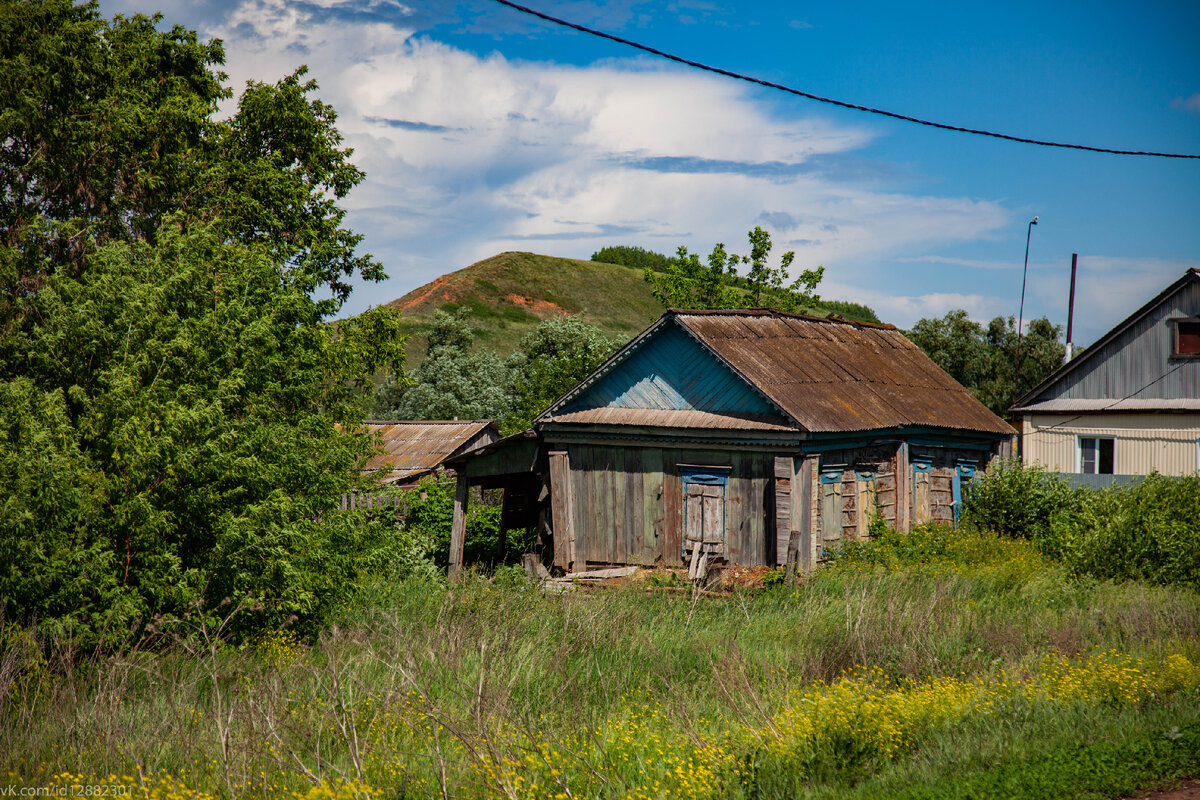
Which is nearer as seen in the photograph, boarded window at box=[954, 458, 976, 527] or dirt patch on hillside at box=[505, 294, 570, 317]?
boarded window at box=[954, 458, 976, 527]

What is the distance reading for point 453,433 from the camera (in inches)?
1125

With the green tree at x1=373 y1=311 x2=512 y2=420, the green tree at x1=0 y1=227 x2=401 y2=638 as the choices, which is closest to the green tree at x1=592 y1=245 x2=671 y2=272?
the green tree at x1=373 y1=311 x2=512 y2=420

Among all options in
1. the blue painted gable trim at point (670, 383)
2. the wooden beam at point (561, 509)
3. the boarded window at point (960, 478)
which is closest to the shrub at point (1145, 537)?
the boarded window at point (960, 478)

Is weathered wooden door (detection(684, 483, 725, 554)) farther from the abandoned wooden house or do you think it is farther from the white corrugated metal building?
the white corrugated metal building

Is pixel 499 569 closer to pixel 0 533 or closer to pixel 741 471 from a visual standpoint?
pixel 741 471

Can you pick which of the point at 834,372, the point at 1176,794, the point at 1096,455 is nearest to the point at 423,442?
the point at 834,372

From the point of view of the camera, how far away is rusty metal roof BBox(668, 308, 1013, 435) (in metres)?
16.4

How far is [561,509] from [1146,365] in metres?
18.0

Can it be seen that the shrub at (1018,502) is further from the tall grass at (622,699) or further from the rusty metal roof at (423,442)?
the rusty metal roof at (423,442)

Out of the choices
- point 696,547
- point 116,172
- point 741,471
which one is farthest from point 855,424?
point 116,172

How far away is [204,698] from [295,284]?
21.8 ft

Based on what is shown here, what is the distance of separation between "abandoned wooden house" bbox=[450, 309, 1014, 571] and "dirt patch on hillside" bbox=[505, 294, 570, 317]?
307 feet

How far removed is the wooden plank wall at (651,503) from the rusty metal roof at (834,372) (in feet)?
4.81

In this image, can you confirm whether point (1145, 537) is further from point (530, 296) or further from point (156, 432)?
point (530, 296)
